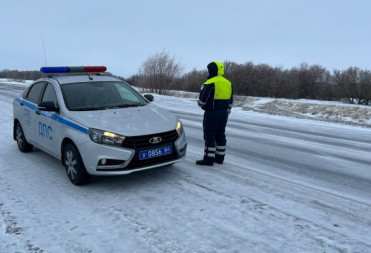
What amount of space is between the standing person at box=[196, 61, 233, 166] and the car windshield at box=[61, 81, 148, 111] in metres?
1.23

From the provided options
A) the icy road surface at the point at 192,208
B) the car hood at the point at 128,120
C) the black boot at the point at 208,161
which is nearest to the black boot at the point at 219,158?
the icy road surface at the point at 192,208

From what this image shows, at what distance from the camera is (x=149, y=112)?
5.35 m

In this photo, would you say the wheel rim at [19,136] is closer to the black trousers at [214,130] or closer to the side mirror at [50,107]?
the side mirror at [50,107]

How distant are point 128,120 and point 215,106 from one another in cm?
169

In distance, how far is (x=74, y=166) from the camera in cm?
476

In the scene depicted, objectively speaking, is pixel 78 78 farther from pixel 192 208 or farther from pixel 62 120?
pixel 192 208

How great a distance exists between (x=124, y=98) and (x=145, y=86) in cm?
2953

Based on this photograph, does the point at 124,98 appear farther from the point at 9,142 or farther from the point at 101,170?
the point at 9,142

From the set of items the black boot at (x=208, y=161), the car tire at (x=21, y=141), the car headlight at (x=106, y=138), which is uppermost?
the car headlight at (x=106, y=138)

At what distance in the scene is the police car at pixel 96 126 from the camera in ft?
14.6

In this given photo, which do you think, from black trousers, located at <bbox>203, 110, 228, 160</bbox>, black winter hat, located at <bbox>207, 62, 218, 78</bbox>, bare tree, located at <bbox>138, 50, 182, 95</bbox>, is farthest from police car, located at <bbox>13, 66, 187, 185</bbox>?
bare tree, located at <bbox>138, 50, 182, 95</bbox>

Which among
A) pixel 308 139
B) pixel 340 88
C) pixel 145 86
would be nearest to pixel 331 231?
pixel 308 139

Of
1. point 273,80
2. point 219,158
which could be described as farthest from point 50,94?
point 273,80

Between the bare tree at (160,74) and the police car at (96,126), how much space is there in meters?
28.2
